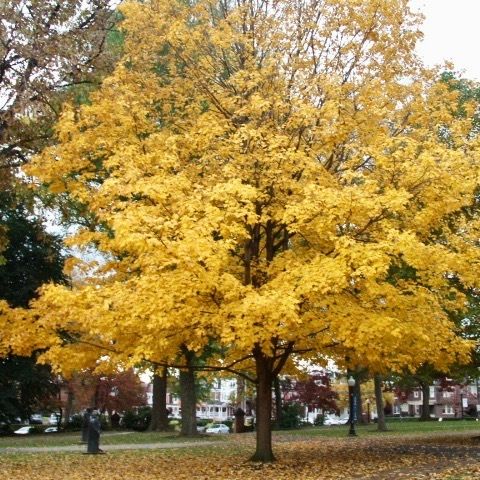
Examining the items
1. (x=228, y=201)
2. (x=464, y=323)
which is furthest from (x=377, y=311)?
(x=464, y=323)

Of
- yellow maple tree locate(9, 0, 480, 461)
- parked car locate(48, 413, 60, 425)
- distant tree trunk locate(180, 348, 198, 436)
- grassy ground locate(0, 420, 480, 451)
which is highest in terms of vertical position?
yellow maple tree locate(9, 0, 480, 461)

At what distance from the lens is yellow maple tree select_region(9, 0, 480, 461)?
11.1 m

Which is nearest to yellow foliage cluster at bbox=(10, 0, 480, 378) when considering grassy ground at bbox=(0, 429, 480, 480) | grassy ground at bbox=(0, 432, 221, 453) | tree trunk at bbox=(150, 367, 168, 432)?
grassy ground at bbox=(0, 429, 480, 480)

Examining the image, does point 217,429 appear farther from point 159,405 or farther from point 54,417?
point 54,417

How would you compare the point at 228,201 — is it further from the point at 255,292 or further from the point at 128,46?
the point at 128,46

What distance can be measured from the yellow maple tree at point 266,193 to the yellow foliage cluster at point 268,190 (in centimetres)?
4

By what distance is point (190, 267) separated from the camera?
10.8 meters

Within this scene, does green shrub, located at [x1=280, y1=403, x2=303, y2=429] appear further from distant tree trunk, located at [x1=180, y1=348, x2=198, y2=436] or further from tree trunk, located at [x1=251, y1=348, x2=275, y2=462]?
tree trunk, located at [x1=251, y1=348, x2=275, y2=462]

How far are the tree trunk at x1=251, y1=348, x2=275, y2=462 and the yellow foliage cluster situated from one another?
0.87 metres

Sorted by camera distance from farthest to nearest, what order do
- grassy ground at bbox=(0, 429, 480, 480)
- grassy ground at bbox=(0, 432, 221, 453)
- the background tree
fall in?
the background tree < grassy ground at bbox=(0, 432, 221, 453) < grassy ground at bbox=(0, 429, 480, 480)

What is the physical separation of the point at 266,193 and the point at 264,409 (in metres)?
4.72

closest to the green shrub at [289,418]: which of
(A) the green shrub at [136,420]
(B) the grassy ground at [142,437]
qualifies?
(B) the grassy ground at [142,437]

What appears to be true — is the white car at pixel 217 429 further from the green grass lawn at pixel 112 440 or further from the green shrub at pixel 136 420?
the green grass lawn at pixel 112 440

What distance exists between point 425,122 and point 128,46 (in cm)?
707
